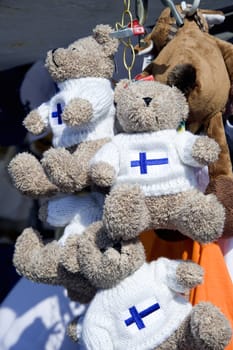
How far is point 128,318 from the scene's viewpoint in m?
0.60

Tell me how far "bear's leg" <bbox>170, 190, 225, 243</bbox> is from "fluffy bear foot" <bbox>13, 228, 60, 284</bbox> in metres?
0.17

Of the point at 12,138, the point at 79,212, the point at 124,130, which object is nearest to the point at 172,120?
the point at 124,130

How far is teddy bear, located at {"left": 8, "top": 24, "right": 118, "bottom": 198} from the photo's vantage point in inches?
24.7

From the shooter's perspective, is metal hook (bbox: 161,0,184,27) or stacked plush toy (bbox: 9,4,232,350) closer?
stacked plush toy (bbox: 9,4,232,350)

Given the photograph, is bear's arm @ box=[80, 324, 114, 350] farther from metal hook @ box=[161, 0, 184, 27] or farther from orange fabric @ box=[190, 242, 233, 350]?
metal hook @ box=[161, 0, 184, 27]

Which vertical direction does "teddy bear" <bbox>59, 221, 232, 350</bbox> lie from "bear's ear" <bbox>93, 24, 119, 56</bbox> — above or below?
below

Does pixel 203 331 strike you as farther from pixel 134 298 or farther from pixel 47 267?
pixel 47 267

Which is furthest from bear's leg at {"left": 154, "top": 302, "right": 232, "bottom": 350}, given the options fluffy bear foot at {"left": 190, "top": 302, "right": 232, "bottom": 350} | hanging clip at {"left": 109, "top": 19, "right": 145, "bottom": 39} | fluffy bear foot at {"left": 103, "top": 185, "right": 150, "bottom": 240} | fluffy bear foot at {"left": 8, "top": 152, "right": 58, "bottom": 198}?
hanging clip at {"left": 109, "top": 19, "right": 145, "bottom": 39}

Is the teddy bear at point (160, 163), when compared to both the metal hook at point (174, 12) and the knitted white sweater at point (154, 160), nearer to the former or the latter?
the knitted white sweater at point (154, 160)

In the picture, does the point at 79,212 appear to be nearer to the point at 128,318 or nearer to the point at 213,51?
the point at 128,318

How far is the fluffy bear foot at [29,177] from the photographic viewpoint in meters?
0.66

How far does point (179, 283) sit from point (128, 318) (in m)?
0.07

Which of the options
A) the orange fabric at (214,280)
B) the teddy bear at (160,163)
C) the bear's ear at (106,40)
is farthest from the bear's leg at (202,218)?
the bear's ear at (106,40)

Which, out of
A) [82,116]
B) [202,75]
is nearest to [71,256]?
[82,116]
